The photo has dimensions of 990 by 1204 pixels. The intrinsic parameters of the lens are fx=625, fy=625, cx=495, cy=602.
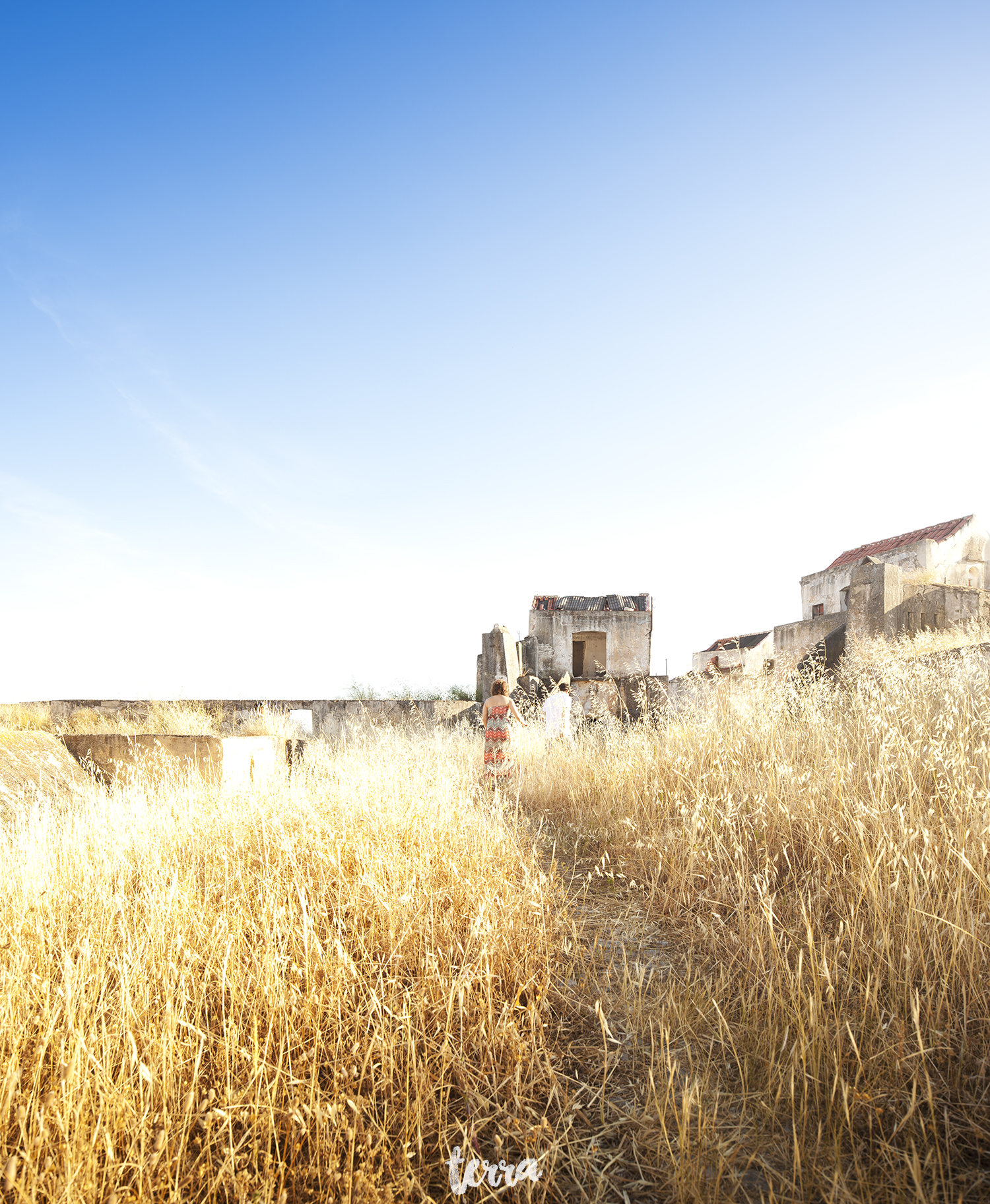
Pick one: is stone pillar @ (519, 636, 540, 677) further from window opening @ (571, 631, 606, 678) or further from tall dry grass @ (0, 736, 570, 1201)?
tall dry grass @ (0, 736, 570, 1201)

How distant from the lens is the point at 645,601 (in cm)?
1816

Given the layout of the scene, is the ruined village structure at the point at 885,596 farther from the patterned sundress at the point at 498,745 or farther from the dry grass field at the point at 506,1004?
the dry grass field at the point at 506,1004

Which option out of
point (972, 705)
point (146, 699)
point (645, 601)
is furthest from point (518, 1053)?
point (645, 601)

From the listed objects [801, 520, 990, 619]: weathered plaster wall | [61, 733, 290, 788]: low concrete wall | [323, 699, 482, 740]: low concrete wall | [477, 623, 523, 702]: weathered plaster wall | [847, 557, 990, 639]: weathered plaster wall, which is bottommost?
[323, 699, 482, 740]: low concrete wall

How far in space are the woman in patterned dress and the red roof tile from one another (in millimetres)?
20623

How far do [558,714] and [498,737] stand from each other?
276cm

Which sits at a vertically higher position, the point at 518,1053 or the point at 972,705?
the point at 972,705

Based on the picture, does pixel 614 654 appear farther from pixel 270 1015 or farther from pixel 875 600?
pixel 270 1015

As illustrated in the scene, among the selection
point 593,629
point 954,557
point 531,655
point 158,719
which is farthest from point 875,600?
point 954,557

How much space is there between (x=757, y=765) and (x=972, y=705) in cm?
149

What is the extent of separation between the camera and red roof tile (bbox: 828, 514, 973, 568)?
22.0 m

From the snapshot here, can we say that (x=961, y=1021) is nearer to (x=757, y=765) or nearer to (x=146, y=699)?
(x=757, y=765)

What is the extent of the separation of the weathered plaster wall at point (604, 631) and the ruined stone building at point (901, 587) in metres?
3.63

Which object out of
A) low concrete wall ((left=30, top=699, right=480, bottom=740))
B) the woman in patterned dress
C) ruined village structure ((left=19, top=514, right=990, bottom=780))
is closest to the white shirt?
ruined village structure ((left=19, top=514, right=990, bottom=780))
